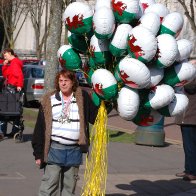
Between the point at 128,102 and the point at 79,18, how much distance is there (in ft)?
3.24

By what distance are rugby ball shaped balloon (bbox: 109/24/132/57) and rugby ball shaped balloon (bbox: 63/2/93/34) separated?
12.6 inches

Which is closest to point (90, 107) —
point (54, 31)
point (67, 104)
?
point (67, 104)

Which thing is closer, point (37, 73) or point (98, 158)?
point (98, 158)

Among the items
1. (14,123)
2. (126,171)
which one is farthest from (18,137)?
(126,171)

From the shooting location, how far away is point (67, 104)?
728 cm

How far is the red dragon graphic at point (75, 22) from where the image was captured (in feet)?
22.8

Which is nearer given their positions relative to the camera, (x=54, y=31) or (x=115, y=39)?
(x=115, y=39)

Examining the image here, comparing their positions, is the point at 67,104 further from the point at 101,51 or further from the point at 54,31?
the point at 54,31

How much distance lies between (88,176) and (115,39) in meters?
1.55

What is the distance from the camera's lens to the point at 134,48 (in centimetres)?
669

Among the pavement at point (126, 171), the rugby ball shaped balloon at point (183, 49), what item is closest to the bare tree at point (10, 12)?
the pavement at point (126, 171)

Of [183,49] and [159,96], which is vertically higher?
[183,49]

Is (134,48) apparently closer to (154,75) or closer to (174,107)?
(154,75)

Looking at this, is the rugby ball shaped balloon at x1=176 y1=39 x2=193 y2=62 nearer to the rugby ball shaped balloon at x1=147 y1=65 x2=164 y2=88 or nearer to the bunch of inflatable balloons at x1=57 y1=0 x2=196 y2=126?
the bunch of inflatable balloons at x1=57 y1=0 x2=196 y2=126
